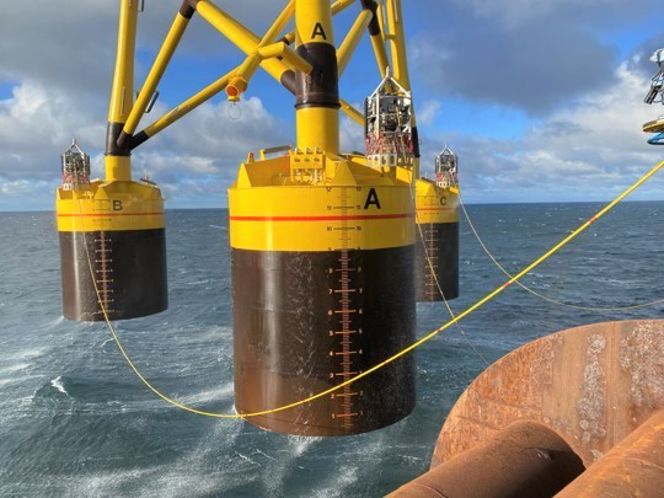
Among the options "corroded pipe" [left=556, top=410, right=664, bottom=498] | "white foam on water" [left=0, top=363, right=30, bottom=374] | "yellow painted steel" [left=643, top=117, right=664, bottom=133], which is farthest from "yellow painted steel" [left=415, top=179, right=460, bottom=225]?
"corroded pipe" [left=556, top=410, right=664, bottom=498]

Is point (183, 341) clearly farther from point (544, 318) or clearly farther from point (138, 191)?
point (544, 318)

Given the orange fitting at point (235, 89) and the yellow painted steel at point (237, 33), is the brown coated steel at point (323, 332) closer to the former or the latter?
the orange fitting at point (235, 89)

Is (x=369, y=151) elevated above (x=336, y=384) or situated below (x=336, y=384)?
above

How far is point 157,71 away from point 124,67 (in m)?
2.75

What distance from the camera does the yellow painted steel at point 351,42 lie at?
58.6 feet

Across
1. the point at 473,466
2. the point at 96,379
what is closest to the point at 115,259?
the point at 96,379

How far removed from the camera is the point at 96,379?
2281cm

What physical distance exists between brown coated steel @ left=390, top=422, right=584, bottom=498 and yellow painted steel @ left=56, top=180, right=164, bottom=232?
65.0 ft

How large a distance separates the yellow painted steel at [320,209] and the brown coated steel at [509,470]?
5781 mm

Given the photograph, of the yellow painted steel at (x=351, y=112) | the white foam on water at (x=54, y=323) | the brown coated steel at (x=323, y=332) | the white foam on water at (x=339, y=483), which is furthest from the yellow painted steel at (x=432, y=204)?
the white foam on water at (x=54, y=323)

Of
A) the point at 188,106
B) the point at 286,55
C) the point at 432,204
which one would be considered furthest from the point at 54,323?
the point at 286,55

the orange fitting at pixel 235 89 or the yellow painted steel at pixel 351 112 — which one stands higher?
the yellow painted steel at pixel 351 112

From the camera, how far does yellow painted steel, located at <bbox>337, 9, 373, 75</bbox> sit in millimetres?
17859

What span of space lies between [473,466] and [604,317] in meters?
35.3
